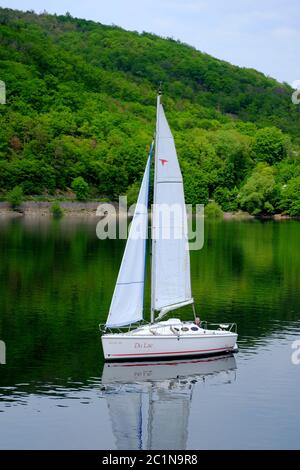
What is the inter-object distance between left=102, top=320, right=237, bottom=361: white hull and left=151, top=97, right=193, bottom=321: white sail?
62.0 inches

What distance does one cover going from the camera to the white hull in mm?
40031

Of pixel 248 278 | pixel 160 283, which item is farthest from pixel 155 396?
pixel 248 278

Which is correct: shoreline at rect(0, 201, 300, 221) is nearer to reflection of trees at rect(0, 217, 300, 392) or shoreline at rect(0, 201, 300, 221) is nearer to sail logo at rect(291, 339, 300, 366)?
reflection of trees at rect(0, 217, 300, 392)

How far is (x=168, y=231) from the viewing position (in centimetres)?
4284

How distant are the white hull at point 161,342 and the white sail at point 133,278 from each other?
3.59 feet

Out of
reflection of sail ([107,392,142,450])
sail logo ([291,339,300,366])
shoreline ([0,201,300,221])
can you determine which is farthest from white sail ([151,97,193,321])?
shoreline ([0,201,300,221])

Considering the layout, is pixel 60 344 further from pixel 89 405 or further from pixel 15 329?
pixel 89 405

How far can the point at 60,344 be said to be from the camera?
147ft

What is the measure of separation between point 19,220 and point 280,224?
135ft

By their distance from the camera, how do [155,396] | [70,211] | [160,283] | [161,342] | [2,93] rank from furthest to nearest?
[2,93], [70,211], [160,283], [161,342], [155,396]

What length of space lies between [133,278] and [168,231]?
296 centimetres

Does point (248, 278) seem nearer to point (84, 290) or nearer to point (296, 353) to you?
point (84, 290)
